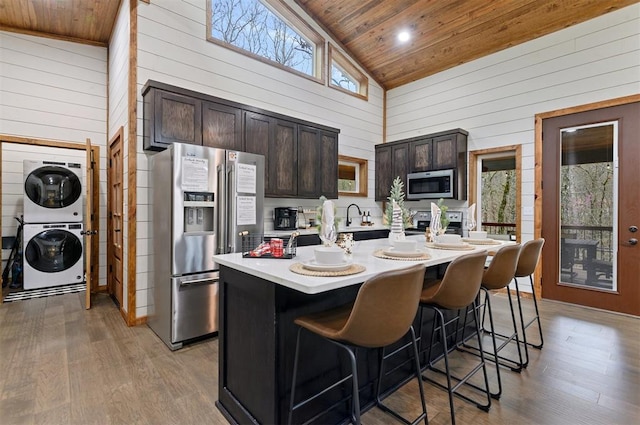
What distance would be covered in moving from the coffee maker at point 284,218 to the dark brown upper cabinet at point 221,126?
3.57 feet

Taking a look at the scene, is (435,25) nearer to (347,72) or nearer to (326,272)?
(347,72)

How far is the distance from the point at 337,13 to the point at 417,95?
1.97 meters

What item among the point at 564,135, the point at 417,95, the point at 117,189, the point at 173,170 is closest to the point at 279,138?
the point at 173,170

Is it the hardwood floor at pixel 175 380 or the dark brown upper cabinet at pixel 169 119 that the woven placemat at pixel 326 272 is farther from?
the dark brown upper cabinet at pixel 169 119

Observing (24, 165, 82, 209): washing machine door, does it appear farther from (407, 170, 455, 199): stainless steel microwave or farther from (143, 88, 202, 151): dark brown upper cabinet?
(407, 170, 455, 199): stainless steel microwave

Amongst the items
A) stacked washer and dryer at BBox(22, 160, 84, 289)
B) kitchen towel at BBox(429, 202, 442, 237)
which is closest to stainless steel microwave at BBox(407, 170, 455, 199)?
kitchen towel at BBox(429, 202, 442, 237)

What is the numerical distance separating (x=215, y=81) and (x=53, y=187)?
278 centimetres

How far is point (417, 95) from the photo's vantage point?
5.62 meters

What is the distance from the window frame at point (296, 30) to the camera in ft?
12.9

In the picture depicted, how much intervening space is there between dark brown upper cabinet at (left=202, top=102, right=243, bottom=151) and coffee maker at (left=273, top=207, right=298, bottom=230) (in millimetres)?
1090

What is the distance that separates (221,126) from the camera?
3602 millimetres

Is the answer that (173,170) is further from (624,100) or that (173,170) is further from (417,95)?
(624,100)

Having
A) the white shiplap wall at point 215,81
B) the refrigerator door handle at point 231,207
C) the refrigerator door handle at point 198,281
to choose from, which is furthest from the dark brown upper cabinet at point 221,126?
the refrigerator door handle at point 198,281

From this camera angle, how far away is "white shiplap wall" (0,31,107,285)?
3.99m
